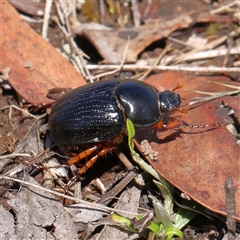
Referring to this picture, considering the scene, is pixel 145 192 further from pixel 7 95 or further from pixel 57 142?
pixel 7 95

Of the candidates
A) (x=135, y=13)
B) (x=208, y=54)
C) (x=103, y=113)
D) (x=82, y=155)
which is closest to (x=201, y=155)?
(x=103, y=113)

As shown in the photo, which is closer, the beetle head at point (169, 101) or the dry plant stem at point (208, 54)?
the beetle head at point (169, 101)

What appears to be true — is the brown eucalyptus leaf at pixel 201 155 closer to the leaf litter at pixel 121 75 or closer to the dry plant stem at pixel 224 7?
the leaf litter at pixel 121 75

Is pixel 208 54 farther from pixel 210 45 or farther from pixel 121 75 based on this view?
pixel 121 75

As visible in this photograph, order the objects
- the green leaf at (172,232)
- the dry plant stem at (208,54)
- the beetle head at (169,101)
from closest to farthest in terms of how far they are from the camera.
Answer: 1. the green leaf at (172,232)
2. the beetle head at (169,101)
3. the dry plant stem at (208,54)

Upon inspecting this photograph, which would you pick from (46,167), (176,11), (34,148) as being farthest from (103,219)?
(176,11)

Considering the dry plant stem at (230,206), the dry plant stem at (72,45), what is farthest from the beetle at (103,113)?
the dry plant stem at (230,206)

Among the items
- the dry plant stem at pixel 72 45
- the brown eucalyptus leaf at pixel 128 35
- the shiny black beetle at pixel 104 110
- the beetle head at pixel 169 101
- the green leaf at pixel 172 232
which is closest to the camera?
the green leaf at pixel 172 232

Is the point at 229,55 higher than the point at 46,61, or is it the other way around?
the point at 46,61
